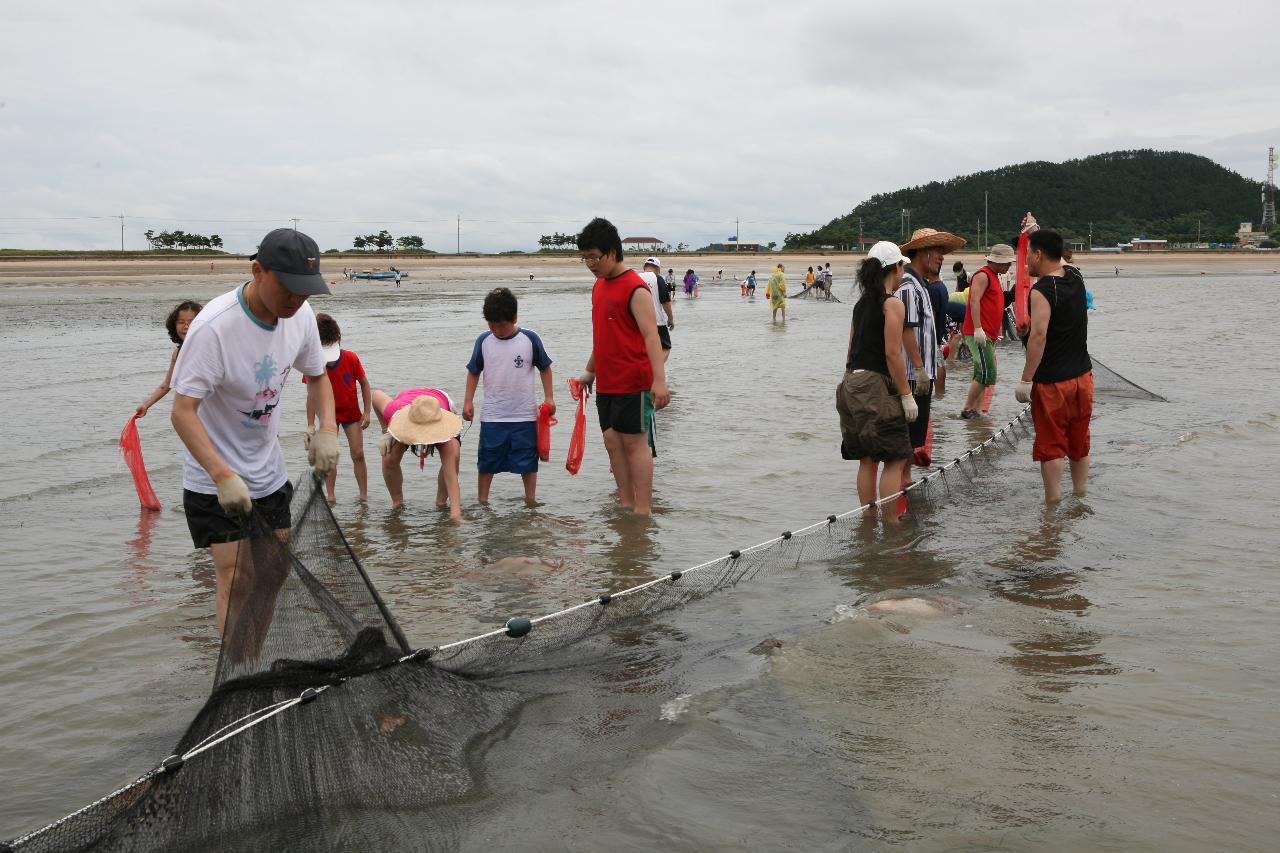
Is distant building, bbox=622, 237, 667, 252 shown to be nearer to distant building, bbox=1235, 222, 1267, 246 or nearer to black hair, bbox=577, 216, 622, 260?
distant building, bbox=1235, 222, 1267, 246

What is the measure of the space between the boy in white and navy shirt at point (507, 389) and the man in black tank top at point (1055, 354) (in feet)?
10.5

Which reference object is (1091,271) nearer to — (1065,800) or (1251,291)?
(1251,291)

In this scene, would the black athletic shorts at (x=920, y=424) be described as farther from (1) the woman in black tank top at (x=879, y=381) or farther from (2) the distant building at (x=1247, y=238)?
(2) the distant building at (x=1247, y=238)

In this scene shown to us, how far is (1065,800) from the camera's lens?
3123 millimetres

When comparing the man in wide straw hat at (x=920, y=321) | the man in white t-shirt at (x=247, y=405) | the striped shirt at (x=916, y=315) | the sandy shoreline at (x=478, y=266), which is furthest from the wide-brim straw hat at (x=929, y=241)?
the sandy shoreline at (x=478, y=266)

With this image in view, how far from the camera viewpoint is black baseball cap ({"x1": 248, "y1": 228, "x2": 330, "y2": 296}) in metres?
3.46

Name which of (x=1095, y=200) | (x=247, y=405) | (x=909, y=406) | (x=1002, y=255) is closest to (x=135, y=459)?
(x=247, y=405)

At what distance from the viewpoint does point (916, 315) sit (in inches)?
257

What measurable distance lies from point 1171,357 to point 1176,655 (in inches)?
558

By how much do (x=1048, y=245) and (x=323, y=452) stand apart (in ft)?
15.7

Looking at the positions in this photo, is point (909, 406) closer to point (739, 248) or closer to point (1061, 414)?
point (1061, 414)

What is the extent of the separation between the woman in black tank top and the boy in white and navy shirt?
2076 mm

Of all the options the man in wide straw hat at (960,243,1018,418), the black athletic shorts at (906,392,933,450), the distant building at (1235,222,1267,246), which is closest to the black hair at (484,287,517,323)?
the black athletic shorts at (906,392,933,450)

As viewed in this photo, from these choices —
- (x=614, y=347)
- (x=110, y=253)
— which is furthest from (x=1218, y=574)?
(x=110, y=253)
